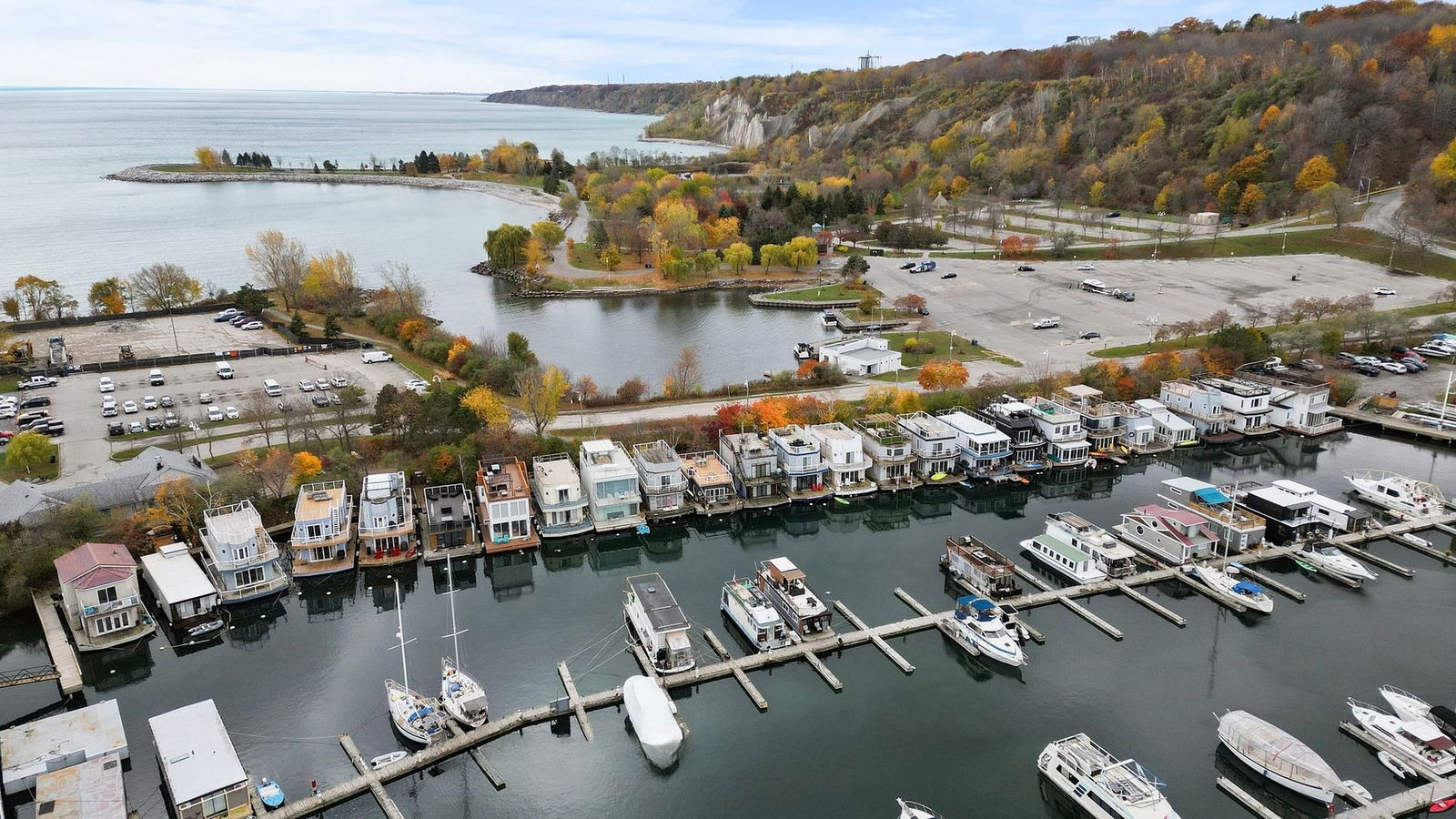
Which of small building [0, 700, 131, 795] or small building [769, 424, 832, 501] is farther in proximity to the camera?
small building [769, 424, 832, 501]

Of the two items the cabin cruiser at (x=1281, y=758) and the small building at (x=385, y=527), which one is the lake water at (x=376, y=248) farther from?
the cabin cruiser at (x=1281, y=758)

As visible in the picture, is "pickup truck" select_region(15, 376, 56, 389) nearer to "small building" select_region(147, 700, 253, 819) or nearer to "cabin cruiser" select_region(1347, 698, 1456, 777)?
"small building" select_region(147, 700, 253, 819)

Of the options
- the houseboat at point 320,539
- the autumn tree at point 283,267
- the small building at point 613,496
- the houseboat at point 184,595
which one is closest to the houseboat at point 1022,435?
the small building at point 613,496

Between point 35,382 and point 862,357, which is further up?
point 35,382

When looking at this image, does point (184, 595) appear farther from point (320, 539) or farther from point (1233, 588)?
point (1233, 588)

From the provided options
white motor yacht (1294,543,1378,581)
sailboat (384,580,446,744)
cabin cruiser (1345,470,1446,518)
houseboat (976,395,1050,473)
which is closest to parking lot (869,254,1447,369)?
houseboat (976,395,1050,473)

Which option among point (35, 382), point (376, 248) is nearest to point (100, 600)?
point (35, 382)

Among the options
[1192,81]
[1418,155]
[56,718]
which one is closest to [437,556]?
[56,718]
